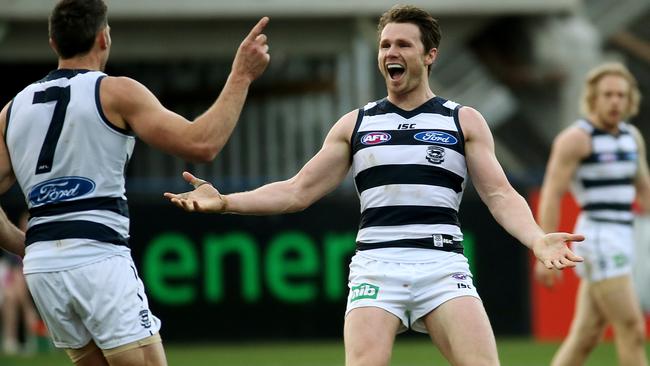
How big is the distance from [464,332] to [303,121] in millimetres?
19650

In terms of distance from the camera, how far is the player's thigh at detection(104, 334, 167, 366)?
21.5 ft

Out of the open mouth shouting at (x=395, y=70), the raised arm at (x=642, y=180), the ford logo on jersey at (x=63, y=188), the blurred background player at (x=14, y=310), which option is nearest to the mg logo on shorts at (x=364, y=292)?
the open mouth shouting at (x=395, y=70)

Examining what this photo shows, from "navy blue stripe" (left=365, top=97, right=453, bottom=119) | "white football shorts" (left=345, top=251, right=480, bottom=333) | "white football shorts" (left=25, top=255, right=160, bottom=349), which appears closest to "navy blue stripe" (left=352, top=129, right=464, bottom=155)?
"navy blue stripe" (left=365, top=97, right=453, bottom=119)

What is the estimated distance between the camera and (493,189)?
7.32 m

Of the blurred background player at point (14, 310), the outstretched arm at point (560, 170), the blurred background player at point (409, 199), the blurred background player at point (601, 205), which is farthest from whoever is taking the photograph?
the blurred background player at point (14, 310)

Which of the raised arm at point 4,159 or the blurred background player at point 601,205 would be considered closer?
the raised arm at point 4,159

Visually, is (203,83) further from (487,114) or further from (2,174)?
(2,174)

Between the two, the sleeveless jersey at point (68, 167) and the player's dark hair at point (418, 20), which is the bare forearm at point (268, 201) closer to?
the sleeveless jersey at point (68, 167)

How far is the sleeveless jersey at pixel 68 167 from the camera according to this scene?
6.50 meters

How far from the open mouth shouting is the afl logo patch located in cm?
31

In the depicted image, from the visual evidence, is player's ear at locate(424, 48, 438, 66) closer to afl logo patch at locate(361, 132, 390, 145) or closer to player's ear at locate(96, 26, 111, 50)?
afl logo patch at locate(361, 132, 390, 145)

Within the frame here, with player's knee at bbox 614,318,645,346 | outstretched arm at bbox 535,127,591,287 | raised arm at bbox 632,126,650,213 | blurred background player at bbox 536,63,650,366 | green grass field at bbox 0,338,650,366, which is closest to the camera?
player's knee at bbox 614,318,645,346

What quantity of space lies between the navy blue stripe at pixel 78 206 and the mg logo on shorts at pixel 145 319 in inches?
19.9

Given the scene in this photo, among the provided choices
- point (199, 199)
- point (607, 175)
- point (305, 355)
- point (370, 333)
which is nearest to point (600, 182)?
point (607, 175)
